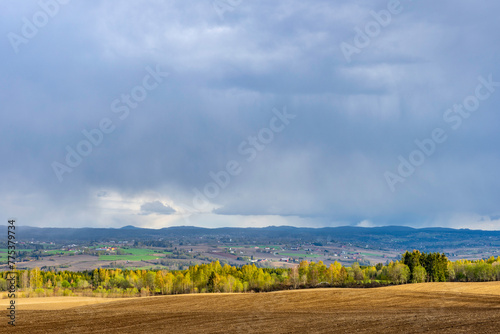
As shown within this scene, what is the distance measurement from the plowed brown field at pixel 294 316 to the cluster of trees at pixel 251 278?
50.1 metres

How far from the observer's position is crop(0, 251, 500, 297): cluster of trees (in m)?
127

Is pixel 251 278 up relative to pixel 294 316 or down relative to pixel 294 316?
down

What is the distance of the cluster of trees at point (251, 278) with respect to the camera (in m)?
127

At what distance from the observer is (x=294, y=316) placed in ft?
177

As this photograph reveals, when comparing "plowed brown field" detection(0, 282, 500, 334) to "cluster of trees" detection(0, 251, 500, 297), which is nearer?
"plowed brown field" detection(0, 282, 500, 334)

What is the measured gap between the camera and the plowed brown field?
145ft

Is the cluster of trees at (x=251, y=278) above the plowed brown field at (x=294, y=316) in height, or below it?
Answer: below

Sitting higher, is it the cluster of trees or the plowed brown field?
the plowed brown field

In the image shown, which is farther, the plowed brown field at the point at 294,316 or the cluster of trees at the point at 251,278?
the cluster of trees at the point at 251,278

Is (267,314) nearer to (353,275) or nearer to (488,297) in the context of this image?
(488,297)

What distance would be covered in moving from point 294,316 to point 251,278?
281ft

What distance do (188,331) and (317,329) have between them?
12.7 metres

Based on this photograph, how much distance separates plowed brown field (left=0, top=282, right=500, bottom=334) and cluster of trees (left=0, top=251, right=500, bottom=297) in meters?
50.1

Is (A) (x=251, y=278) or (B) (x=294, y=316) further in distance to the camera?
(A) (x=251, y=278)
